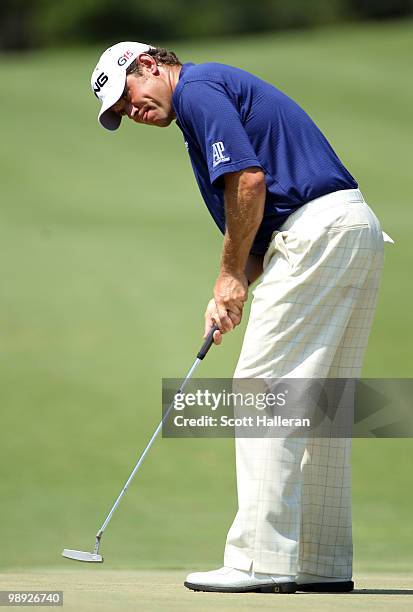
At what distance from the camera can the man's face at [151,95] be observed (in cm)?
420

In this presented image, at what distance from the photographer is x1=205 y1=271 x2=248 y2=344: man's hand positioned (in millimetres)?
4113

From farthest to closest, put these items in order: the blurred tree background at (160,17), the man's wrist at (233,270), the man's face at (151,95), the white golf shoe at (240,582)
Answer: the blurred tree background at (160,17) < the man's face at (151,95) < the man's wrist at (233,270) < the white golf shoe at (240,582)

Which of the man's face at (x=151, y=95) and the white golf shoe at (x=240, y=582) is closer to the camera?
the white golf shoe at (x=240, y=582)

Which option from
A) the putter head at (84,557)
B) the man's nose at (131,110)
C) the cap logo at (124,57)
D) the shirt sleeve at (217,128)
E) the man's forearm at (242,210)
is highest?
the cap logo at (124,57)

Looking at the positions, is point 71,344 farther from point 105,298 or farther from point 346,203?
point 346,203

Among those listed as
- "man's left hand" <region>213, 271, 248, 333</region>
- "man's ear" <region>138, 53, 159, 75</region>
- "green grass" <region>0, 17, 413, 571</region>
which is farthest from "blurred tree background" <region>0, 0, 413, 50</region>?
"man's left hand" <region>213, 271, 248, 333</region>

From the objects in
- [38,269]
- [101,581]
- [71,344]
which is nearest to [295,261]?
[101,581]

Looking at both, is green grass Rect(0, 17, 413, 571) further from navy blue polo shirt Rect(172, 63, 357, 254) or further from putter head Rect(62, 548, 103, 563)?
navy blue polo shirt Rect(172, 63, 357, 254)

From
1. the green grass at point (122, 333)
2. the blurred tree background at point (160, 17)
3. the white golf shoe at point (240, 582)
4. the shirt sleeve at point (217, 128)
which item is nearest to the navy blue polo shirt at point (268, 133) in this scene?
the shirt sleeve at point (217, 128)

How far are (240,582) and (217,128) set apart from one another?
1502 mm

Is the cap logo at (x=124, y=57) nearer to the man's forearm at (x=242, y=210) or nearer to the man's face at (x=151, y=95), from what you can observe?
the man's face at (x=151, y=95)

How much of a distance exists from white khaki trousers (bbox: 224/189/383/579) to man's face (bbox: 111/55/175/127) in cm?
59

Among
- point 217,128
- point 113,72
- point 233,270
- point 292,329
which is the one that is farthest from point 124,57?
point 292,329

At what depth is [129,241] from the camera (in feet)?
39.7
